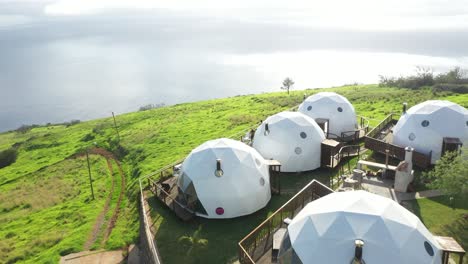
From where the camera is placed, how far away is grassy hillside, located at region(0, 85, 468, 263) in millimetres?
25781

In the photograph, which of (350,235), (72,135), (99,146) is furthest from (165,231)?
(72,135)

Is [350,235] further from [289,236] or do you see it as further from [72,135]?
[72,135]

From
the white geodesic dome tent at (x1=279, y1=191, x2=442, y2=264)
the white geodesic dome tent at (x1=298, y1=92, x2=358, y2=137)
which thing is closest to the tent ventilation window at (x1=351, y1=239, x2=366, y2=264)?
the white geodesic dome tent at (x1=279, y1=191, x2=442, y2=264)

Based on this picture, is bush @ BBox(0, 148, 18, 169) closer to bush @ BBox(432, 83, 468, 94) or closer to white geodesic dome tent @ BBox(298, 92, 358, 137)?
white geodesic dome tent @ BBox(298, 92, 358, 137)

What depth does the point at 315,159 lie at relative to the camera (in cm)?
2650

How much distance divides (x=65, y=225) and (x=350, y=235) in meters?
24.3

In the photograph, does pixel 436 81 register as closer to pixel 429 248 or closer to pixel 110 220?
pixel 429 248

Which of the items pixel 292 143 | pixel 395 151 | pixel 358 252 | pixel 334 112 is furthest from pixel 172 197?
pixel 334 112

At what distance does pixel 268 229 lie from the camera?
17.7 metres

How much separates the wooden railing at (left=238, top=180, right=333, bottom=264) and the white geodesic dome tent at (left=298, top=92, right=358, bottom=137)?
14.4 m

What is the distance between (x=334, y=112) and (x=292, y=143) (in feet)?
30.2

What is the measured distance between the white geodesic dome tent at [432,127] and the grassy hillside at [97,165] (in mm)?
14023

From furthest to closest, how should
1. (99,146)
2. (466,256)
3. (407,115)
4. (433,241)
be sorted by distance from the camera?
(99,146), (407,115), (466,256), (433,241)

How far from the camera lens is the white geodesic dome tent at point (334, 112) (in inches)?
1293
